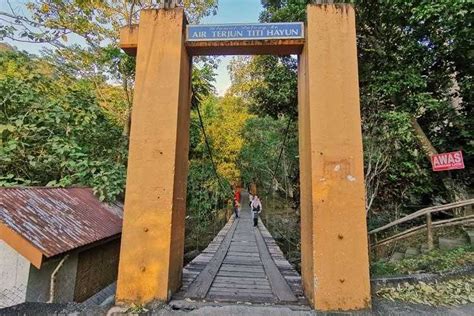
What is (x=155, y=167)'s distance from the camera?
2.08m

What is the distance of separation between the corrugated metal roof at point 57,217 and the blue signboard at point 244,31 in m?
2.27

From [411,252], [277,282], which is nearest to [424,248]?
[411,252]

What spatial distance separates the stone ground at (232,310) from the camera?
72.1 inches

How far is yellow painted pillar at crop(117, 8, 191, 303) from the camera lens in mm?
1971

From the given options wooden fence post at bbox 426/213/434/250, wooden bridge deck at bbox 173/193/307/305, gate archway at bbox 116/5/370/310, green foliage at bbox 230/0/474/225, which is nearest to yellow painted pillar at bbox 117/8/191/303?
gate archway at bbox 116/5/370/310

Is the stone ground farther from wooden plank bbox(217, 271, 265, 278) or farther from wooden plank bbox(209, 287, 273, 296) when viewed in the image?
wooden plank bbox(217, 271, 265, 278)

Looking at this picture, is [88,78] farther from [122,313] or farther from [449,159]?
[449,159]

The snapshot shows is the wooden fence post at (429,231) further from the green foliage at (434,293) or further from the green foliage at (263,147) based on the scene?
the green foliage at (263,147)

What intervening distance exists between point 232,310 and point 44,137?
4757mm

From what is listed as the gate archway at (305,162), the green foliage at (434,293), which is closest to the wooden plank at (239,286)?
the gate archway at (305,162)

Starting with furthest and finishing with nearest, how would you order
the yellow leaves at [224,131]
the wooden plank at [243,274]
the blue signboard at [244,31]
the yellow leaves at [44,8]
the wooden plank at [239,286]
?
1. the yellow leaves at [224,131]
2. the yellow leaves at [44,8]
3. the wooden plank at [243,274]
4. the wooden plank at [239,286]
5. the blue signboard at [244,31]

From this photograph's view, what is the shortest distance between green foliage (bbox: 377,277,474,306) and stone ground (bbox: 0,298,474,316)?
78 mm

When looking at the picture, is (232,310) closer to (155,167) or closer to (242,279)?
(242,279)

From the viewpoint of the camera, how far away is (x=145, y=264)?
77.9 inches
